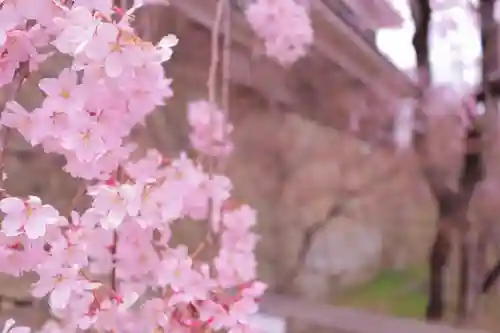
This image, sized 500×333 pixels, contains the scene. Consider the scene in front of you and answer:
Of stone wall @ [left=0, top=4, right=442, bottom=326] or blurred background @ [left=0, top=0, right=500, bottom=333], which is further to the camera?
stone wall @ [left=0, top=4, right=442, bottom=326]

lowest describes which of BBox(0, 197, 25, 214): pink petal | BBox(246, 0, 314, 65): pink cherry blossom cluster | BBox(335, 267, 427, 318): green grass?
BBox(335, 267, 427, 318): green grass

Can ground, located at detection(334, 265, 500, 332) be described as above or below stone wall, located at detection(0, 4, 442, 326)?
below

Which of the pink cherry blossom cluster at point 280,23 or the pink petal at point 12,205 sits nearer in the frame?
the pink petal at point 12,205

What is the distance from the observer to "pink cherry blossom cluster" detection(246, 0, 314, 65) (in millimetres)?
1583

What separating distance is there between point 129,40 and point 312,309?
1.24m

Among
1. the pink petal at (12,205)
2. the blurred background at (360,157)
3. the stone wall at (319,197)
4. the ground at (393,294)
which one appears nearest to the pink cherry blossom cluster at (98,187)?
the pink petal at (12,205)

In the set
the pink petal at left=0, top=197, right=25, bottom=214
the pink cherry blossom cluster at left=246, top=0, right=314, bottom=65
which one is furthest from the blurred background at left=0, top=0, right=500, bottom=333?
the pink petal at left=0, top=197, right=25, bottom=214

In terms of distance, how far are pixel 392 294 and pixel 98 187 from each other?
241cm

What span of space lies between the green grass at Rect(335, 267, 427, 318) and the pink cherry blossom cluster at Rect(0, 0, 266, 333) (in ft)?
6.04

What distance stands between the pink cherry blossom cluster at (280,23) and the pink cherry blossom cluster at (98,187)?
2.93ft

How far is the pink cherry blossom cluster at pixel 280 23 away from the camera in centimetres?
158

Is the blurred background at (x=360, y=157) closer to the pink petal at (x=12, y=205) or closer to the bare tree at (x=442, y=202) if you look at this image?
the bare tree at (x=442, y=202)

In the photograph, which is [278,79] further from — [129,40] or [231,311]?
[129,40]

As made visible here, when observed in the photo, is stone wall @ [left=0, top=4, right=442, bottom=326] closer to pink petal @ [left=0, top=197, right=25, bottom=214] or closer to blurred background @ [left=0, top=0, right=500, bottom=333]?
blurred background @ [left=0, top=0, right=500, bottom=333]
